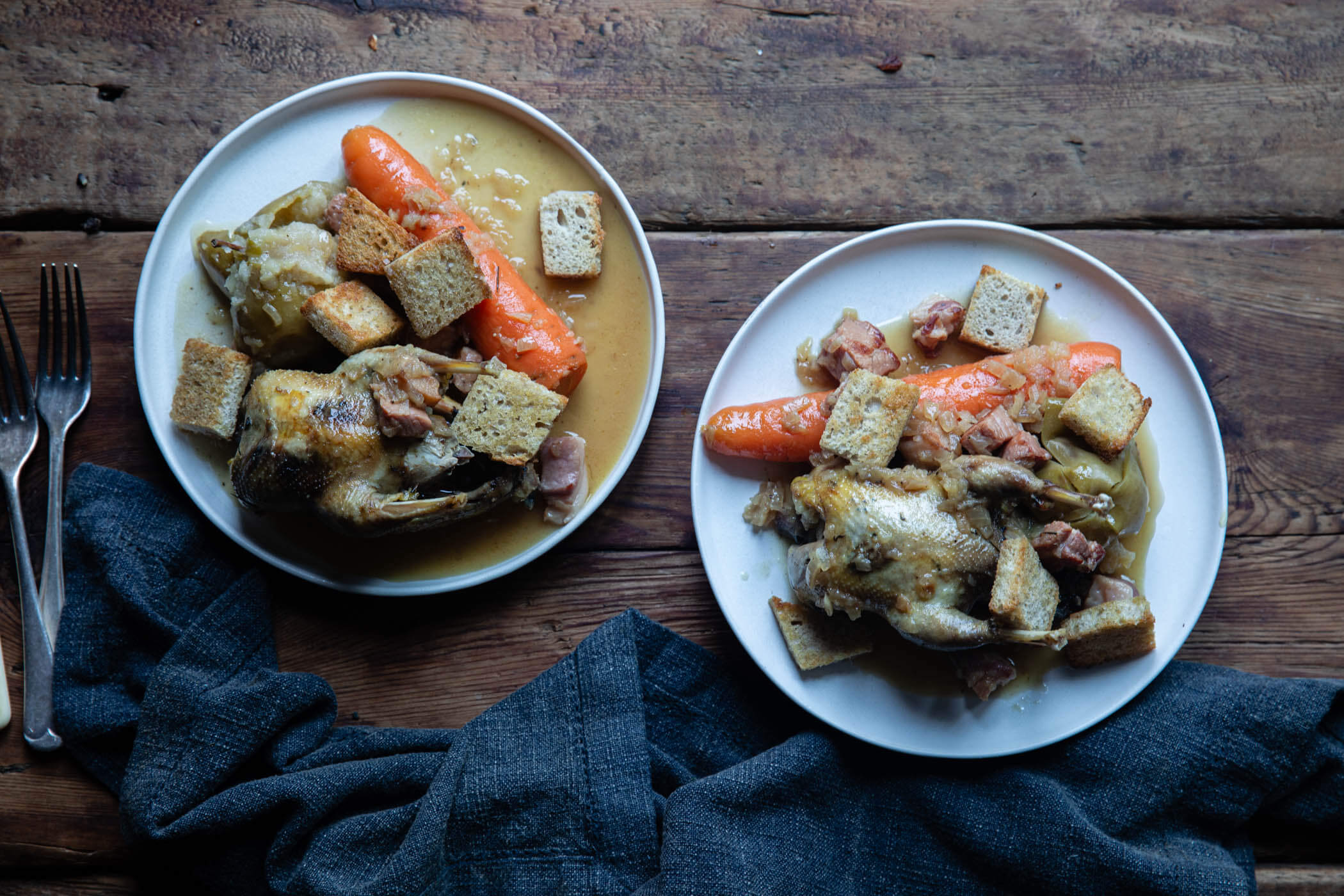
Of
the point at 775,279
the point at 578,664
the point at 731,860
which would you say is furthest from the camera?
the point at 775,279

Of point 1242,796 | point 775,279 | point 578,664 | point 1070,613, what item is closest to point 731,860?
point 578,664

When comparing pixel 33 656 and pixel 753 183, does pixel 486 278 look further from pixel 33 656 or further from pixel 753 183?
pixel 33 656

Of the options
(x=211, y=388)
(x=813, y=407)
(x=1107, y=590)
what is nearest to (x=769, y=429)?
(x=813, y=407)

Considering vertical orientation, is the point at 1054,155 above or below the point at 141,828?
above

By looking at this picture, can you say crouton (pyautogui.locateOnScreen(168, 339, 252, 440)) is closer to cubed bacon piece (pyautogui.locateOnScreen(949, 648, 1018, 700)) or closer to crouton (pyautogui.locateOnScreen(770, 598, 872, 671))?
crouton (pyautogui.locateOnScreen(770, 598, 872, 671))

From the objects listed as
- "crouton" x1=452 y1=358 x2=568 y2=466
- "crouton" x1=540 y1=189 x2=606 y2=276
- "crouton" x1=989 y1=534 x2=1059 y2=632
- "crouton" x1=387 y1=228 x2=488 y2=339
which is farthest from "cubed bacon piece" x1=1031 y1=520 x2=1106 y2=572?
"crouton" x1=387 y1=228 x2=488 y2=339

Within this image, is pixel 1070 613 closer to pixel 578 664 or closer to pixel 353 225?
pixel 578 664
